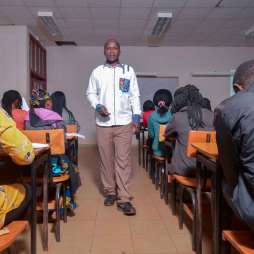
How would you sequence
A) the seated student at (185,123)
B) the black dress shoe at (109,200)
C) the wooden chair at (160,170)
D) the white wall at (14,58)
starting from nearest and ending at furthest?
1. the seated student at (185,123)
2. the black dress shoe at (109,200)
3. the wooden chair at (160,170)
4. the white wall at (14,58)

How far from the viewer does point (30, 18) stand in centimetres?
577

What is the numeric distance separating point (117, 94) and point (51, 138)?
36.9 inches

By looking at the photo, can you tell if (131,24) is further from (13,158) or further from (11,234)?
(11,234)

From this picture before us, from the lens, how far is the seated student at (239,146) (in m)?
1.20

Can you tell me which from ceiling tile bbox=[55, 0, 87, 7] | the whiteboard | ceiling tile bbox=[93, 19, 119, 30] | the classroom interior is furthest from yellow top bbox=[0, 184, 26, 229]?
the whiteboard

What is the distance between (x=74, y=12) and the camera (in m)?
5.41

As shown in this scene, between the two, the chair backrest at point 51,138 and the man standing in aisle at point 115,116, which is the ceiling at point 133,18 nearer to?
the man standing in aisle at point 115,116

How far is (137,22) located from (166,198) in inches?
151

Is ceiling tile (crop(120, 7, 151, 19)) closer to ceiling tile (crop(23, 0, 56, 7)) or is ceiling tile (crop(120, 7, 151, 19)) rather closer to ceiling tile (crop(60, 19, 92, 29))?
ceiling tile (crop(60, 19, 92, 29))

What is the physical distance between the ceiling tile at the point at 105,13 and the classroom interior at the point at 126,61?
0.02 m

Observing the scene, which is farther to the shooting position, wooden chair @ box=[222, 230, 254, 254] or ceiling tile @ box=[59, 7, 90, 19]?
ceiling tile @ box=[59, 7, 90, 19]

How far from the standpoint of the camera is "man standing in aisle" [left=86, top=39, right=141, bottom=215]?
2.95 metres

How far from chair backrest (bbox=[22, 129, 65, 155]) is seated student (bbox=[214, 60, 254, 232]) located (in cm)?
124

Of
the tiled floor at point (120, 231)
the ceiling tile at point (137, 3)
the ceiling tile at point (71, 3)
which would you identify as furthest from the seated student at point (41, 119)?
the ceiling tile at point (137, 3)
